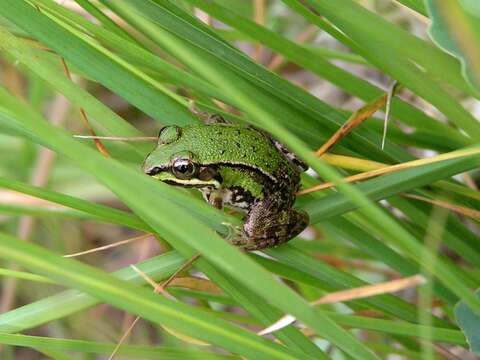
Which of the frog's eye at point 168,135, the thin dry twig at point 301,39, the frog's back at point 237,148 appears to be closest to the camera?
the frog's eye at point 168,135

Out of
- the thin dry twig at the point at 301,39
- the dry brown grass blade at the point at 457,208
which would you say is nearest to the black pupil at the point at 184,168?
the dry brown grass blade at the point at 457,208

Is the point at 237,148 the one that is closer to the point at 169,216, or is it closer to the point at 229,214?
the point at 229,214

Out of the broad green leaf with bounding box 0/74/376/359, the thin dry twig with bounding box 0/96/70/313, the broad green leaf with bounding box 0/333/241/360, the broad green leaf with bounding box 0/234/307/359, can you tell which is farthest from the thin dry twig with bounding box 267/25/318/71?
the broad green leaf with bounding box 0/74/376/359

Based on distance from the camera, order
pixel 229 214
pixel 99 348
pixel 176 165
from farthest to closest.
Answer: pixel 176 165 → pixel 229 214 → pixel 99 348

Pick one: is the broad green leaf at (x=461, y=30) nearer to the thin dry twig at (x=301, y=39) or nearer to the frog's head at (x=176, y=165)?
the frog's head at (x=176, y=165)

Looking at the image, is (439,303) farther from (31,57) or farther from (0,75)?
(0,75)

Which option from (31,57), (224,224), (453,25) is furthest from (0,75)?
(453,25)

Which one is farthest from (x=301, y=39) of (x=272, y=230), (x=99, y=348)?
(x=99, y=348)
